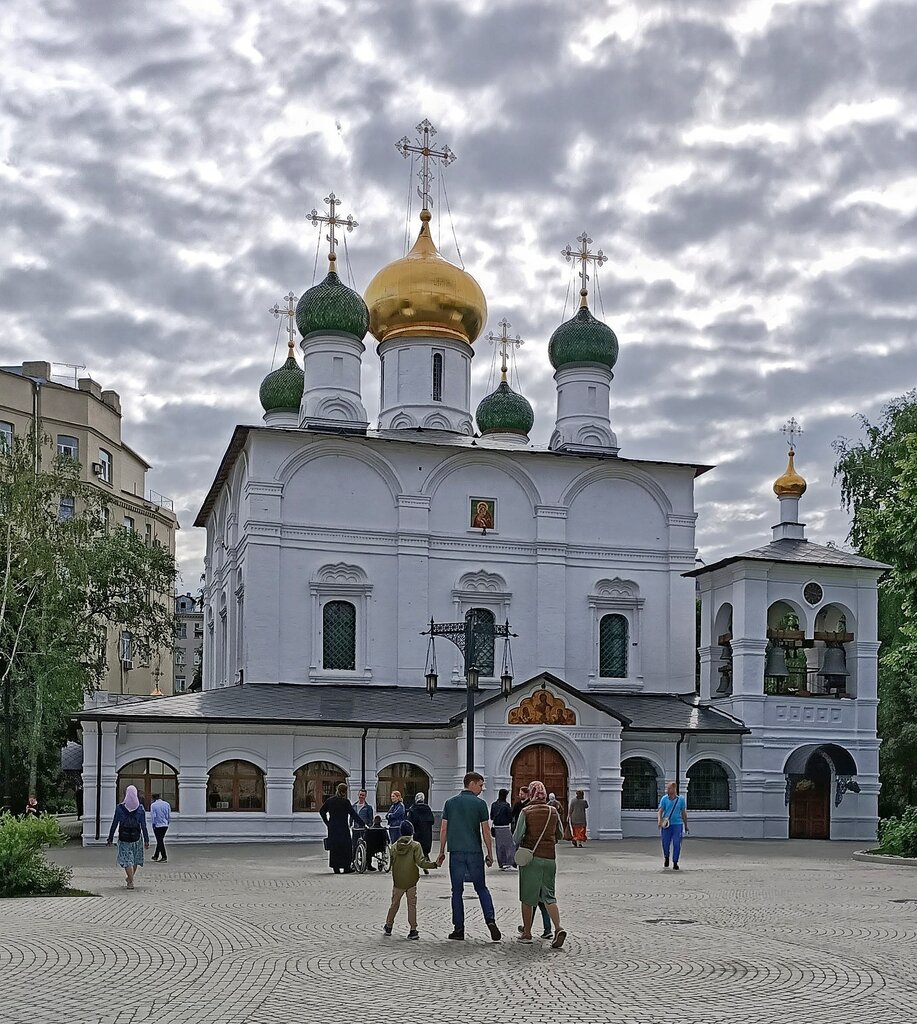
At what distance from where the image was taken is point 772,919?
13.2 meters

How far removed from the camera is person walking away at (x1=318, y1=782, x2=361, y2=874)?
19.0 m

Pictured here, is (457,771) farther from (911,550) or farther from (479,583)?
(911,550)

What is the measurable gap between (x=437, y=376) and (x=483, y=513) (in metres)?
5.00

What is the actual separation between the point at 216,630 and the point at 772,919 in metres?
26.1

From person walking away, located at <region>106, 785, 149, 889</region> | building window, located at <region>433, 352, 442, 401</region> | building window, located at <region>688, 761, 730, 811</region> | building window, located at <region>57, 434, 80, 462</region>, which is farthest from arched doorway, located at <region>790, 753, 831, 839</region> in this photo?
building window, located at <region>57, 434, 80, 462</region>

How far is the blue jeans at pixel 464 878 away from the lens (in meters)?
11.1

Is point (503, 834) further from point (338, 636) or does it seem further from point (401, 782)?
point (338, 636)

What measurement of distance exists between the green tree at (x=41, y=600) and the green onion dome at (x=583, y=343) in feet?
42.5

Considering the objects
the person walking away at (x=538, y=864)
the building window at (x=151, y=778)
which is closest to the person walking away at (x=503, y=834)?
the person walking away at (x=538, y=864)

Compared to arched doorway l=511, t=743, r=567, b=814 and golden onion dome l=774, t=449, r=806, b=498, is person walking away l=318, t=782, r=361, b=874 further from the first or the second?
golden onion dome l=774, t=449, r=806, b=498

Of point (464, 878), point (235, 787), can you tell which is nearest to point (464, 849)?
point (464, 878)

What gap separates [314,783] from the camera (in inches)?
1092

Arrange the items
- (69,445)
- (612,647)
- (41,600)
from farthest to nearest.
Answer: (69,445)
(41,600)
(612,647)

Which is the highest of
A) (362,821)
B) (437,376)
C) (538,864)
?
(437,376)
